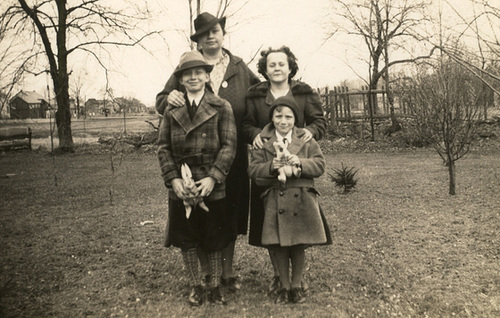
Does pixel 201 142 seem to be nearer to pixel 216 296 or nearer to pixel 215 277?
pixel 215 277

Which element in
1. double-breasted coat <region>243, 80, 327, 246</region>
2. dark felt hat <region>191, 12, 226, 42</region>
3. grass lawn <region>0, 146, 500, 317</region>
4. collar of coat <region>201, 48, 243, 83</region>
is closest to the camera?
grass lawn <region>0, 146, 500, 317</region>

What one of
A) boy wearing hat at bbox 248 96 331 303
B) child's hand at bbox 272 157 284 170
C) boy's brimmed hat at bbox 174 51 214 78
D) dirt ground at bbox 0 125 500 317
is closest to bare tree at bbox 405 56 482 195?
dirt ground at bbox 0 125 500 317

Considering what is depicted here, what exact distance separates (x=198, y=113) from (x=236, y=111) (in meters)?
0.50

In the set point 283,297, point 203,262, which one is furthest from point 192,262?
point 283,297

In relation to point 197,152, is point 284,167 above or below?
below

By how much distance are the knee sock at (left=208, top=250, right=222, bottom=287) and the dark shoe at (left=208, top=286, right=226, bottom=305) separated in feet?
0.13

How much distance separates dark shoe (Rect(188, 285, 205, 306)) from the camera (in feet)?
11.2

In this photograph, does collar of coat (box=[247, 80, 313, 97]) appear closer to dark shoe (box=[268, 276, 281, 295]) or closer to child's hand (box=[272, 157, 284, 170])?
child's hand (box=[272, 157, 284, 170])

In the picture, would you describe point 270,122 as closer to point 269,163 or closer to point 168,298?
point 269,163

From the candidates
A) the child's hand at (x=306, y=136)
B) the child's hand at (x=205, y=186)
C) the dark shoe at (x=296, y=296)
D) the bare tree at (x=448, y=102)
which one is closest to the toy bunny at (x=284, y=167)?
the child's hand at (x=306, y=136)

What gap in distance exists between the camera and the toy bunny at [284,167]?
311cm

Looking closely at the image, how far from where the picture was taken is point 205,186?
316cm

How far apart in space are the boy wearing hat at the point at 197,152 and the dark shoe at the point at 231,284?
375mm

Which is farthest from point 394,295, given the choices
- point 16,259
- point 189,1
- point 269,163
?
point 189,1
